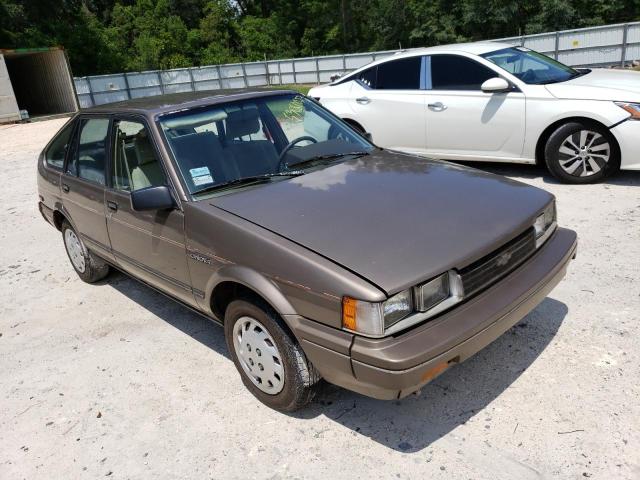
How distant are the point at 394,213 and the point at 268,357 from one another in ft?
3.34

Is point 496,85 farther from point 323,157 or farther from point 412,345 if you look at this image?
point 412,345

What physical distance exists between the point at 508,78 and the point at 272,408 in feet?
16.3

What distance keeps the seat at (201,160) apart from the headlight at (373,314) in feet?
4.49

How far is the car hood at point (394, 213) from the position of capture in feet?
8.48

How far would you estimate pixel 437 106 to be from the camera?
6910 mm

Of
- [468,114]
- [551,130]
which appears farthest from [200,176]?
[551,130]

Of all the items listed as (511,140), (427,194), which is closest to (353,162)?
(427,194)

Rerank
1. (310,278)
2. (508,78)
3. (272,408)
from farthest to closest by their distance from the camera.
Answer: (508,78), (272,408), (310,278)

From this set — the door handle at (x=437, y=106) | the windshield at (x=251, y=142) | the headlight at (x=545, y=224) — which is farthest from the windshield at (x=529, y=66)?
the headlight at (x=545, y=224)

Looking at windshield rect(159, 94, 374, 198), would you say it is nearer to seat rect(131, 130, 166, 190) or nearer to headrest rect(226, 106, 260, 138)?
headrest rect(226, 106, 260, 138)

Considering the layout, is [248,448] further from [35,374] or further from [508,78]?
[508,78]

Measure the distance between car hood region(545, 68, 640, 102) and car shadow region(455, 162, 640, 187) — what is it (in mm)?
915

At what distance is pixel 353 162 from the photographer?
3793mm

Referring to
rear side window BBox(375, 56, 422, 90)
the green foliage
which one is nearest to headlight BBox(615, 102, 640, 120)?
rear side window BBox(375, 56, 422, 90)
